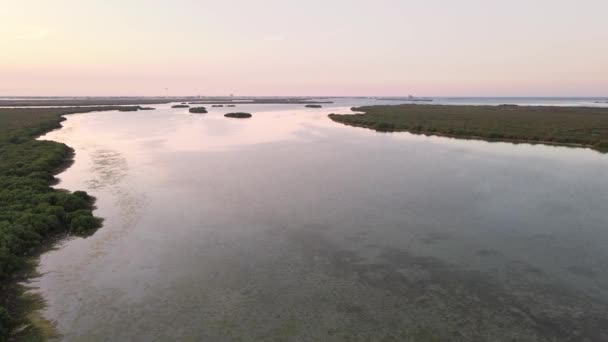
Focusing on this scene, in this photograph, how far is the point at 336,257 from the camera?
11.9m

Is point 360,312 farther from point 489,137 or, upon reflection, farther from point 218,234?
point 489,137

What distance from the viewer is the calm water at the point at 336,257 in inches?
333

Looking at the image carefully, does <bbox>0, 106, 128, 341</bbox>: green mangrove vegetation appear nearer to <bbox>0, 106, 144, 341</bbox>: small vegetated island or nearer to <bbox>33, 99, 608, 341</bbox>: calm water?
<bbox>0, 106, 144, 341</bbox>: small vegetated island

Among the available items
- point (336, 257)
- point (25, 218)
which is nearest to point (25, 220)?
point (25, 218)

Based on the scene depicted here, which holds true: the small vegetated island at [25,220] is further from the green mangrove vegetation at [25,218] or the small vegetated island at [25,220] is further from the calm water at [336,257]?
the calm water at [336,257]

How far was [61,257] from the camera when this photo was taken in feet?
38.2

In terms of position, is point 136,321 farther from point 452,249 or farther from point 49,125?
point 49,125

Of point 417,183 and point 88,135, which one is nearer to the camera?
point 417,183

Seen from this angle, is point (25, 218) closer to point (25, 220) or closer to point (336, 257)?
point (25, 220)

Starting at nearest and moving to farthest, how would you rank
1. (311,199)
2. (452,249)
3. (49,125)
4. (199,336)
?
(199,336) < (452,249) < (311,199) < (49,125)

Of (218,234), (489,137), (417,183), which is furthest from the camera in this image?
(489,137)

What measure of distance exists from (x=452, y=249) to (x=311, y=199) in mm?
7402

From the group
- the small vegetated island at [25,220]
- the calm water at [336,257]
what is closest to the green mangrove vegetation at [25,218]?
the small vegetated island at [25,220]

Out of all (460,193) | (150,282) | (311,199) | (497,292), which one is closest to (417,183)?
→ (460,193)
